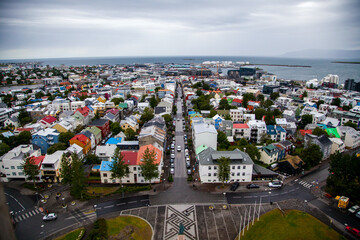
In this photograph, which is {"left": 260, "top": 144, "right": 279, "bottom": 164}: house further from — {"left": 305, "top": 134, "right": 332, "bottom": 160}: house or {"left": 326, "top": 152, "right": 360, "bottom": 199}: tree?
{"left": 326, "top": 152, "right": 360, "bottom": 199}: tree

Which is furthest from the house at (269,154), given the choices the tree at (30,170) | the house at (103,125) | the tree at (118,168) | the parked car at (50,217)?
the tree at (30,170)

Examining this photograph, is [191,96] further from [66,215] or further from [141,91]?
[66,215]

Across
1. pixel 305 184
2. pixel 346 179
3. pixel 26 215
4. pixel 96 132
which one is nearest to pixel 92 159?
pixel 96 132

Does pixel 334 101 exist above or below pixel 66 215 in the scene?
above

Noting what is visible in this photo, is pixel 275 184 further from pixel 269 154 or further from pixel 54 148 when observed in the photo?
pixel 54 148

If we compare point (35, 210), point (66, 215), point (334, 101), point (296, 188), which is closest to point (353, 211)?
point (296, 188)

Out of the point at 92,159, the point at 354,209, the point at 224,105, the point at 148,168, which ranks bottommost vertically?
the point at 354,209
